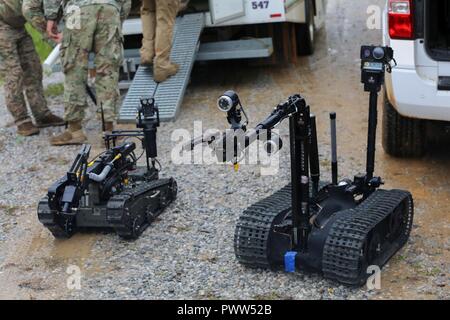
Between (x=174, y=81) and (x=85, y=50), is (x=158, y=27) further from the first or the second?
(x=85, y=50)

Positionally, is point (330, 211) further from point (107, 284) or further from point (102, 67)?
point (102, 67)

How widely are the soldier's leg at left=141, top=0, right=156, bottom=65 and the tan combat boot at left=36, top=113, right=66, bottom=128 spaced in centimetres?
119

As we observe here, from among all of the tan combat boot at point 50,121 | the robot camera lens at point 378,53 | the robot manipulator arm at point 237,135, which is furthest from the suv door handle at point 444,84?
the tan combat boot at point 50,121

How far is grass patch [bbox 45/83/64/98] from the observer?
9.82 meters

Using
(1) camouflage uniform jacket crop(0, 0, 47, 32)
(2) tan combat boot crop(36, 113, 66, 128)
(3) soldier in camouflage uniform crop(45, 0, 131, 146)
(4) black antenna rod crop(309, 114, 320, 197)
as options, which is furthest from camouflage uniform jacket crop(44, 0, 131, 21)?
(4) black antenna rod crop(309, 114, 320, 197)

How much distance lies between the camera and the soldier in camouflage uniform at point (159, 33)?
849 cm

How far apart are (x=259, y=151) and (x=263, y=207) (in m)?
2.30

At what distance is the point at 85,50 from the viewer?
24.4 ft

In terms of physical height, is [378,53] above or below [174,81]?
above

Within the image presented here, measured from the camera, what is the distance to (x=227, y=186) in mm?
6340

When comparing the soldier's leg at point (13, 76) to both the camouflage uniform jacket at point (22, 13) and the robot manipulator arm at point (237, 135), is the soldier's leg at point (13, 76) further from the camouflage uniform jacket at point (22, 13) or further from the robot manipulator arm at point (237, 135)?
the robot manipulator arm at point (237, 135)

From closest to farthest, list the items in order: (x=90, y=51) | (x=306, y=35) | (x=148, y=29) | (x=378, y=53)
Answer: (x=378, y=53), (x=90, y=51), (x=148, y=29), (x=306, y=35)

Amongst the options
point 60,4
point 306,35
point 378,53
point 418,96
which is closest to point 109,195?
point 378,53

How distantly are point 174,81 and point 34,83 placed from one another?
1529 mm
